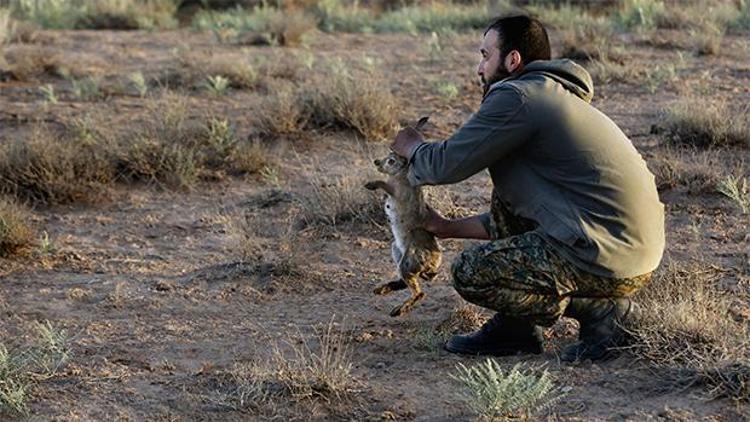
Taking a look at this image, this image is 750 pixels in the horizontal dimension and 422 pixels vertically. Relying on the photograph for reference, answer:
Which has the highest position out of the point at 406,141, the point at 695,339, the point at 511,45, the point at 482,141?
the point at 511,45

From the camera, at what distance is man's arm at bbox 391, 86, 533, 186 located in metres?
4.93

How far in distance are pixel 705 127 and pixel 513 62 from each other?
4.20 m

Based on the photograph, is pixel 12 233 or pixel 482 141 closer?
pixel 482 141

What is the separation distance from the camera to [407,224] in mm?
5707

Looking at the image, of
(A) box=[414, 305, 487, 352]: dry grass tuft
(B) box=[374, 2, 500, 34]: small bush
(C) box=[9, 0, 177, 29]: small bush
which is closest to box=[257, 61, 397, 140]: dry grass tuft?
(A) box=[414, 305, 487, 352]: dry grass tuft

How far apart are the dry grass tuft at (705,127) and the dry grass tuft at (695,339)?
3.48m

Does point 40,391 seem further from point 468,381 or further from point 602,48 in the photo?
point 602,48

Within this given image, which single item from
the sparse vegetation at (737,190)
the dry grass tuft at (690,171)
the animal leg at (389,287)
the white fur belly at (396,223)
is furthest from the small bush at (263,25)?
the white fur belly at (396,223)

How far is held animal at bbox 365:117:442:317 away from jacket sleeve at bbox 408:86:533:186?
46 cm

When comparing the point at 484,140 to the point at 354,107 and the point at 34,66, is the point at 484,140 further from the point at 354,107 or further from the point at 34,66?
the point at 34,66

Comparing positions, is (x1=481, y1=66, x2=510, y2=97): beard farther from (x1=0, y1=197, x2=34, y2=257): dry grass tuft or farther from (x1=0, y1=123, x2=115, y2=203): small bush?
(x1=0, y1=123, x2=115, y2=203): small bush

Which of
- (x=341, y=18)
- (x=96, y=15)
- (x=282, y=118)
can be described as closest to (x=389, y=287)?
(x=282, y=118)

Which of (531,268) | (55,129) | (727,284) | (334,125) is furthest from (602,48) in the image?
(531,268)

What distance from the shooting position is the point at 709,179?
8008mm
